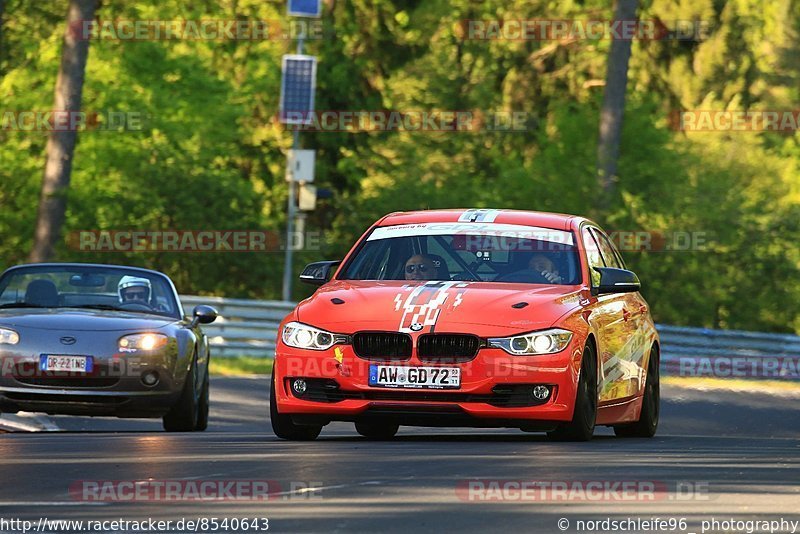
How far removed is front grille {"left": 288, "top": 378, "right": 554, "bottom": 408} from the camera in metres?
12.6

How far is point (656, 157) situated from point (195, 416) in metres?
27.3

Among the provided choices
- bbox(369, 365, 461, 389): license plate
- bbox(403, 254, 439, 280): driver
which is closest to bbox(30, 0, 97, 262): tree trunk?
bbox(403, 254, 439, 280): driver

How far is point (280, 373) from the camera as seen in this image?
13125 mm

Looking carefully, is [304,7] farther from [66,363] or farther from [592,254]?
[592,254]

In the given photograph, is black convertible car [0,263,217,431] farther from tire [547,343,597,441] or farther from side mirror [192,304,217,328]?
tire [547,343,597,441]

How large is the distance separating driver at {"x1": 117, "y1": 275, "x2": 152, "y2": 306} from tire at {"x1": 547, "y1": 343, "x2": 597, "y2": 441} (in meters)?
5.17

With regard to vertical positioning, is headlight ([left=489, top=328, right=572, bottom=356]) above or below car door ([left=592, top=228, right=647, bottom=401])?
above

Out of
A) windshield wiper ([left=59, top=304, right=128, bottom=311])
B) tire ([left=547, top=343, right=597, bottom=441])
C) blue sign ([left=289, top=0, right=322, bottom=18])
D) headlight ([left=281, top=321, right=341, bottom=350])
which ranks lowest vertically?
windshield wiper ([left=59, top=304, right=128, bottom=311])

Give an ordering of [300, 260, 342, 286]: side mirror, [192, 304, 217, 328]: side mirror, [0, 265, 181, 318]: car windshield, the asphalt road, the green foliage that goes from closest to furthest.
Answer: the asphalt road < [300, 260, 342, 286]: side mirror < [0, 265, 181, 318]: car windshield < [192, 304, 217, 328]: side mirror < the green foliage

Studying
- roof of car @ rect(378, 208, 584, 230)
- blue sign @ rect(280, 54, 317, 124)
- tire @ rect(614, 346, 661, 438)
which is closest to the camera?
roof of car @ rect(378, 208, 584, 230)

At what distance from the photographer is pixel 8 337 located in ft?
52.2

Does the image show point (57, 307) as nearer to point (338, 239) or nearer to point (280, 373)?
point (280, 373)

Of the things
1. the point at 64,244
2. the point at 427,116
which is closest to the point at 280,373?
the point at 64,244

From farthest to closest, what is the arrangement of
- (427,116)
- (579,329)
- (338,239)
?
(427,116) < (338,239) < (579,329)
